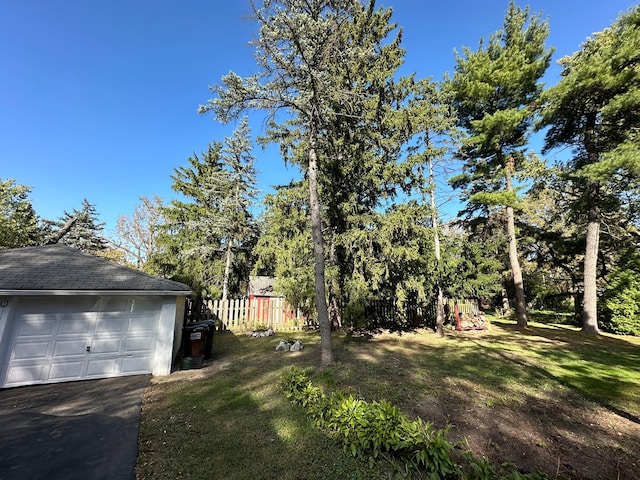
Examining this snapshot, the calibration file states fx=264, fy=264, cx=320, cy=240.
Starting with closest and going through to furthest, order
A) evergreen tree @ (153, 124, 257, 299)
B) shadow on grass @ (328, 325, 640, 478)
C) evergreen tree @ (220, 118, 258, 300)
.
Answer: shadow on grass @ (328, 325, 640, 478), evergreen tree @ (153, 124, 257, 299), evergreen tree @ (220, 118, 258, 300)

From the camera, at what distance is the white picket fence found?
452 inches

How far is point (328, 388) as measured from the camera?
5152 millimetres

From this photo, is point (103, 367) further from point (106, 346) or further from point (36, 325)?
point (36, 325)

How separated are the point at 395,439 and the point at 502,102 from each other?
49.6 ft

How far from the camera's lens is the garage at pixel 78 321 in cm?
546

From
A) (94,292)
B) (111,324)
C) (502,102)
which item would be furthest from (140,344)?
(502,102)

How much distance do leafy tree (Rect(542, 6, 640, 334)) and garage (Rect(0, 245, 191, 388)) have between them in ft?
48.7

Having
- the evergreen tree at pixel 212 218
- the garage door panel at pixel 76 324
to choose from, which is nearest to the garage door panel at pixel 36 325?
the garage door panel at pixel 76 324

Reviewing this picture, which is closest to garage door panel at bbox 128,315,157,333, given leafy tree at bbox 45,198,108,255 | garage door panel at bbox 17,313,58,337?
garage door panel at bbox 17,313,58,337

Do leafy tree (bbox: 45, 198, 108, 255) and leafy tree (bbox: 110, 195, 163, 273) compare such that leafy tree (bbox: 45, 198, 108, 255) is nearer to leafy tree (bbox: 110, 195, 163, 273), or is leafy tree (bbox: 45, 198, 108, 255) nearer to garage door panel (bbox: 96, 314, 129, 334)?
leafy tree (bbox: 110, 195, 163, 273)

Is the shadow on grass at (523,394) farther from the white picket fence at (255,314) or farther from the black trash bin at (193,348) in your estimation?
the white picket fence at (255,314)

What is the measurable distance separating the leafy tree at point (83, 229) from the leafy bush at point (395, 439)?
86.4 feet

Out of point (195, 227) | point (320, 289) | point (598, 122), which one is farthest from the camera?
point (195, 227)

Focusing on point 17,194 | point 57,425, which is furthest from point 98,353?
point 17,194
